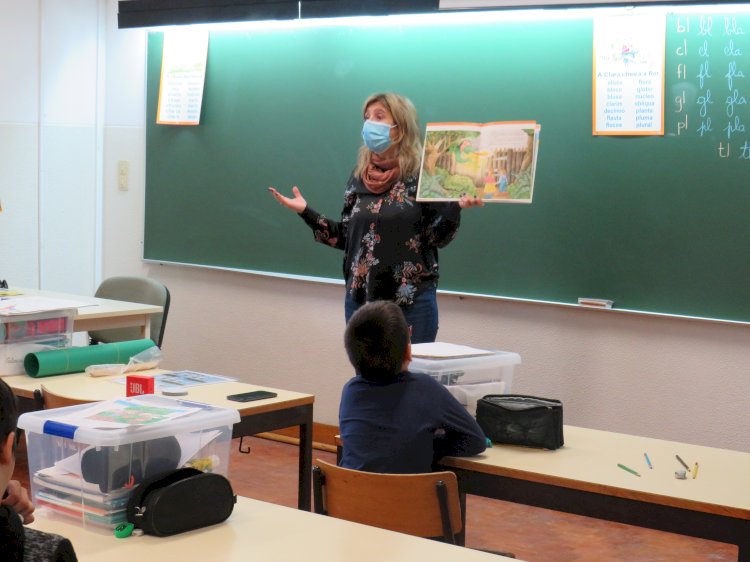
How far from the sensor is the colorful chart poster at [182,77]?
6.06 m

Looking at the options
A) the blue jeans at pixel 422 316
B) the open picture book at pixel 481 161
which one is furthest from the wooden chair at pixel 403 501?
the blue jeans at pixel 422 316

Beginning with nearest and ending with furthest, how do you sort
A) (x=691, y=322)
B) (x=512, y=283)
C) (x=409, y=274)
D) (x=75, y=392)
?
(x=75, y=392), (x=409, y=274), (x=691, y=322), (x=512, y=283)

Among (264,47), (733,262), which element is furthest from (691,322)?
(264,47)

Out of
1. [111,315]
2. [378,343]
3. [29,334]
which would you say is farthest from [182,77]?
[378,343]

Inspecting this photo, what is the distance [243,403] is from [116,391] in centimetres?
50

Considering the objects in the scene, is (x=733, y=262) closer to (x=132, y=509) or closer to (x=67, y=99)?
(x=132, y=509)

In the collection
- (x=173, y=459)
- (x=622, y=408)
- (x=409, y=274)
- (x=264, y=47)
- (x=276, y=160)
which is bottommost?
(x=622, y=408)

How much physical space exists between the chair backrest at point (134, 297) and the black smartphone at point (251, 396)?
→ 1.46 metres

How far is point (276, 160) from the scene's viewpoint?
579 centimetres

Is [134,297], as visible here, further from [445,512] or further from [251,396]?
[445,512]

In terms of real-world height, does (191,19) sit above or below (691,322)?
above

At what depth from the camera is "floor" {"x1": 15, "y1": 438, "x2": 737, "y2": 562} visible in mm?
4117

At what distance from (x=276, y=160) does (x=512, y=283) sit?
1.65 meters

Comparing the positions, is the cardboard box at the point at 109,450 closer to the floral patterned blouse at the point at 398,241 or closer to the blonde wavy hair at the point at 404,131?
the floral patterned blouse at the point at 398,241
